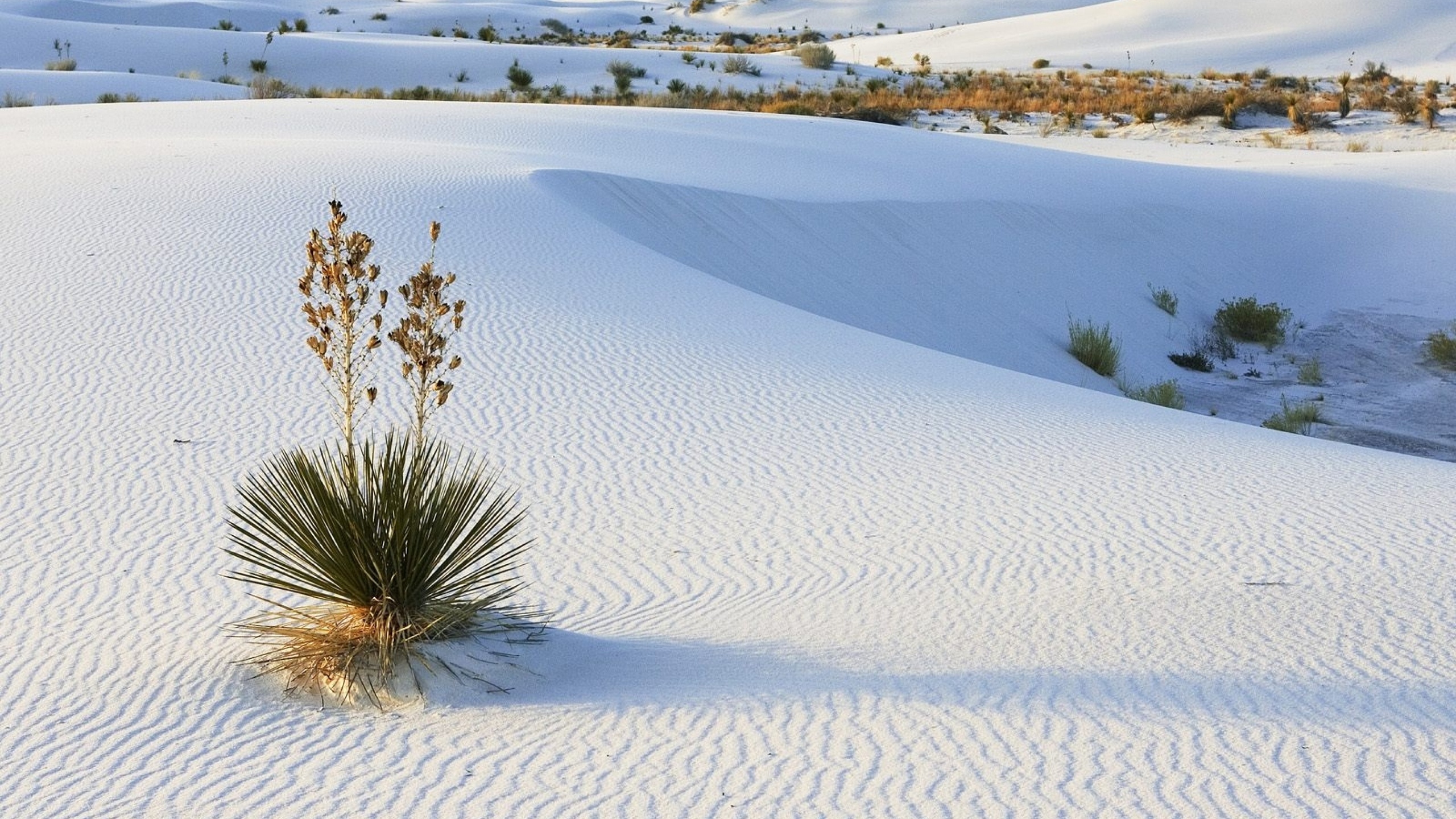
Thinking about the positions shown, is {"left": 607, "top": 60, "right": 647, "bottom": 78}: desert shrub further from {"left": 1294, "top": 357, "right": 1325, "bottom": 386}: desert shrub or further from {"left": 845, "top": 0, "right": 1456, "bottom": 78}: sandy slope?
{"left": 1294, "top": 357, "right": 1325, "bottom": 386}: desert shrub

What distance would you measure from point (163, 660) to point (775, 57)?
39.3 meters

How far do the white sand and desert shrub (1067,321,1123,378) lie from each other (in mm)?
348

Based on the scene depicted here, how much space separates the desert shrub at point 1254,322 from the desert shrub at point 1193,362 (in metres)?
0.95

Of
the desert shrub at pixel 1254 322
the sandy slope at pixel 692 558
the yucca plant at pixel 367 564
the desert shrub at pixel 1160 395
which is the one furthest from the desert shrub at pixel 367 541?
the desert shrub at pixel 1254 322

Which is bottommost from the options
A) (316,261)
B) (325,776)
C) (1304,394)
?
(1304,394)

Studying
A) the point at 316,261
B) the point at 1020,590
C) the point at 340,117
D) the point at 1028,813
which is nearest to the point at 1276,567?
the point at 1020,590

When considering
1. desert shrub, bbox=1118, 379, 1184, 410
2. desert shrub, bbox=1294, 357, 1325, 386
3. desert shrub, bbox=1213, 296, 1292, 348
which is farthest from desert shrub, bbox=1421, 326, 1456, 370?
desert shrub, bbox=1118, 379, 1184, 410

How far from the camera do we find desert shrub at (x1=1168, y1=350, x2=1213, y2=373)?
13406 millimetres

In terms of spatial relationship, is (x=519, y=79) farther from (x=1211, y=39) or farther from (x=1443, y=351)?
(x=1211, y=39)

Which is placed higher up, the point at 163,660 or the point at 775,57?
the point at 775,57

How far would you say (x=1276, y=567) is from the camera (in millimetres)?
4922

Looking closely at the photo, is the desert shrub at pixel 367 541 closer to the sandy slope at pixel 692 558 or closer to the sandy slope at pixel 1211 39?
the sandy slope at pixel 692 558

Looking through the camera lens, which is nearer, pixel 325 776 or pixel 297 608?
pixel 325 776

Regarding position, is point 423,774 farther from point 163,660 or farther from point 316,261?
point 316,261
